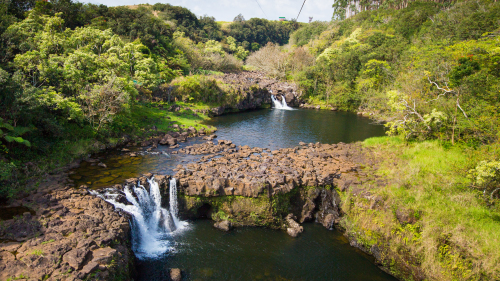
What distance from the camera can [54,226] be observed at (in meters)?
12.9

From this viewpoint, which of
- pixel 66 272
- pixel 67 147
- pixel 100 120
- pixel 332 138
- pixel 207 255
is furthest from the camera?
pixel 332 138

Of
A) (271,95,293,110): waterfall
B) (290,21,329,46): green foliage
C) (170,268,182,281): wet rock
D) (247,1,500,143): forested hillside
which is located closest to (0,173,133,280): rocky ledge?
(170,268,182,281): wet rock

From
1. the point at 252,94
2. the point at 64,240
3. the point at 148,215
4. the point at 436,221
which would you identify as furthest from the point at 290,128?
the point at 64,240

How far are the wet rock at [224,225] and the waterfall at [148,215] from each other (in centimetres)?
225

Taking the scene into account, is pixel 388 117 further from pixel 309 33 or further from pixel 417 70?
pixel 309 33

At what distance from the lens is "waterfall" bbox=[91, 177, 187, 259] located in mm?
15354

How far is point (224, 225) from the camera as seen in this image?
1728cm

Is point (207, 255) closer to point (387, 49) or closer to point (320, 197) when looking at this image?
point (320, 197)

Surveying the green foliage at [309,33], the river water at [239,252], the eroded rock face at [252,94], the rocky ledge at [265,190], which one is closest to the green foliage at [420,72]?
the eroded rock face at [252,94]

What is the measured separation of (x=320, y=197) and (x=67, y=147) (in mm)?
21438

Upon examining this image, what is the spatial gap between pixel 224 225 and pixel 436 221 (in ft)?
41.1

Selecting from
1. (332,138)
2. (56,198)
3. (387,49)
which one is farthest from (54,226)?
(387,49)

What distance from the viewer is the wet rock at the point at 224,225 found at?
1716 centimetres

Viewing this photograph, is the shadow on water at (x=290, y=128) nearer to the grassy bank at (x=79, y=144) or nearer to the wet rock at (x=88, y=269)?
the grassy bank at (x=79, y=144)
